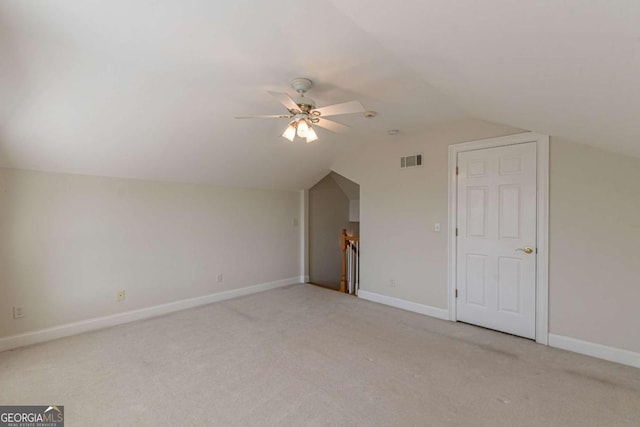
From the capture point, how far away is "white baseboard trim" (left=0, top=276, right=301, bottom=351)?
303 centimetres

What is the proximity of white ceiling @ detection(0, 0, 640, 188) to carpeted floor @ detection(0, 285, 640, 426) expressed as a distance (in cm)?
195

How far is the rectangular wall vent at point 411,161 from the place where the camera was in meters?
4.08

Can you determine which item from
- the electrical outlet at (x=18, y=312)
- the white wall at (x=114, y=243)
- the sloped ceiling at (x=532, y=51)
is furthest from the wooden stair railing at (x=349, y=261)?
the electrical outlet at (x=18, y=312)

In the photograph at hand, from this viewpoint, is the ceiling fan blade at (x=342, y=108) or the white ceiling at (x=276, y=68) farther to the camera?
the ceiling fan blade at (x=342, y=108)

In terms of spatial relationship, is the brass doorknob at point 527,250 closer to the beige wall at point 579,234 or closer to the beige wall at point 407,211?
the beige wall at point 579,234

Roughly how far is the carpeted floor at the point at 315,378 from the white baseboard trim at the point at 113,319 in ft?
0.52

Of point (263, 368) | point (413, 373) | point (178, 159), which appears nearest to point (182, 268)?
point (178, 159)

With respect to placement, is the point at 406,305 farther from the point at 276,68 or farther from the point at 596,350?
the point at 276,68

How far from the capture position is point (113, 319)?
3.62m

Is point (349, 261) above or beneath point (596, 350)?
above

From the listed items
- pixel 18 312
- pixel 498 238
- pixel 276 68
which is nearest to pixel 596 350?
pixel 498 238

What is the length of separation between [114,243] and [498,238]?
15.0 feet

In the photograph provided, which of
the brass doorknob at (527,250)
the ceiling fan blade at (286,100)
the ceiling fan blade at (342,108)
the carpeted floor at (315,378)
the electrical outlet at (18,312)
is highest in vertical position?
the ceiling fan blade at (286,100)

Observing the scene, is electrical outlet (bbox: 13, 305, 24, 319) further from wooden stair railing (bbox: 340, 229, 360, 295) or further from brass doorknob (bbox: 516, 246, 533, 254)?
brass doorknob (bbox: 516, 246, 533, 254)
